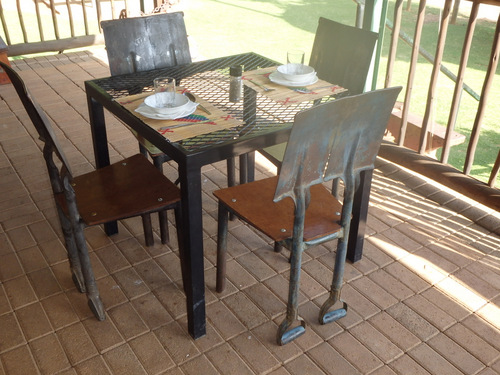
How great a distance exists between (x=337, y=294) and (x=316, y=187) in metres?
0.46

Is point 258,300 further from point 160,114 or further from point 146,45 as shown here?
point 146,45

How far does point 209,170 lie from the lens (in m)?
3.36

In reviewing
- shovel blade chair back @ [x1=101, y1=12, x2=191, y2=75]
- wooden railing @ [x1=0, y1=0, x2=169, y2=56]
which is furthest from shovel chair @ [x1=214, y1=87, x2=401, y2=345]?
wooden railing @ [x1=0, y1=0, x2=169, y2=56]

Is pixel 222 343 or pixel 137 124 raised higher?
pixel 137 124

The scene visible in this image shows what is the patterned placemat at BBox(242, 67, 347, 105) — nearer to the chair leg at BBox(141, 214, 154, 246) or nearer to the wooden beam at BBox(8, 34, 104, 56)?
the chair leg at BBox(141, 214, 154, 246)

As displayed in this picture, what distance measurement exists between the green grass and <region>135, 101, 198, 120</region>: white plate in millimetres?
3126

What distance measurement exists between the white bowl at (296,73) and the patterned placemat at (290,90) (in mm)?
40

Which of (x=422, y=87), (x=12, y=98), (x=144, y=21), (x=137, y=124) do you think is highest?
(x=144, y=21)

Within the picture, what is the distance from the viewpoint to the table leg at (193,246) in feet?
5.98

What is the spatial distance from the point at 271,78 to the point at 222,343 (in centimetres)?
117

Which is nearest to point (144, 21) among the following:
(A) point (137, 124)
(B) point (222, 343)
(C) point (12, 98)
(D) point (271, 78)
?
(D) point (271, 78)

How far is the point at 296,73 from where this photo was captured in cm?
242

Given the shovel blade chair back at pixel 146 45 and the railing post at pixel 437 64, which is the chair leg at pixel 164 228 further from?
the railing post at pixel 437 64

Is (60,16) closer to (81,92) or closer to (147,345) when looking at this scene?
(81,92)
